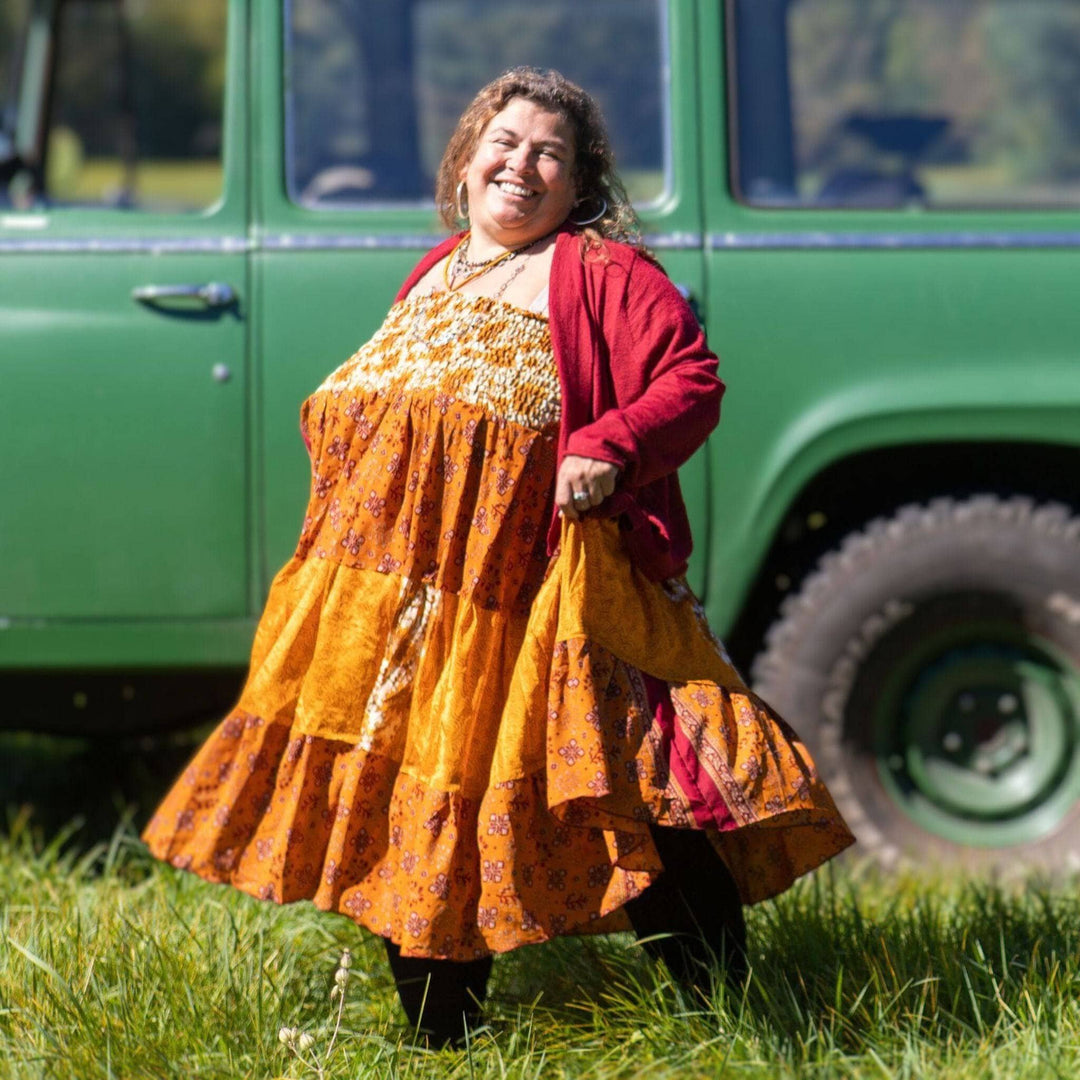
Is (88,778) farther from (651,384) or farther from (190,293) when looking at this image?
(651,384)

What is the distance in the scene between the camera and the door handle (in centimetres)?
288

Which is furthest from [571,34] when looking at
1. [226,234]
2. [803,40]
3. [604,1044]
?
[604,1044]

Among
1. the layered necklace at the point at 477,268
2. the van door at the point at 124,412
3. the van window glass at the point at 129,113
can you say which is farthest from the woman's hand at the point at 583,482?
the van window glass at the point at 129,113

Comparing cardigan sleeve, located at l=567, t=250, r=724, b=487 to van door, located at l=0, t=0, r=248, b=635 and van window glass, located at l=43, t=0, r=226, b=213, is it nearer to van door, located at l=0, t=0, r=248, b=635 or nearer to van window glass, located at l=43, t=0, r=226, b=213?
van door, located at l=0, t=0, r=248, b=635

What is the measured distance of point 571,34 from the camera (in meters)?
3.57

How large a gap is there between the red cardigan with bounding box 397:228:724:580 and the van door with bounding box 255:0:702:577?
101cm

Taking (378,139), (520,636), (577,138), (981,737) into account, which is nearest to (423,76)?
(378,139)

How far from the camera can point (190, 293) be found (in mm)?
2885

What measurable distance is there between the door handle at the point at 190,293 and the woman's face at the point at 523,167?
1019mm

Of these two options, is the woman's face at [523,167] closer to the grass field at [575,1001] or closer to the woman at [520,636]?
the woman at [520,636]

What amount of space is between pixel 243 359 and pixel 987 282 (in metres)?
1.46

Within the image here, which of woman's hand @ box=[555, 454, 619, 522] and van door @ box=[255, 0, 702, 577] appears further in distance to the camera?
van door @ box=[255, 0, 702, 577]

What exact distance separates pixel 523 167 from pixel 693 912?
3.40ft

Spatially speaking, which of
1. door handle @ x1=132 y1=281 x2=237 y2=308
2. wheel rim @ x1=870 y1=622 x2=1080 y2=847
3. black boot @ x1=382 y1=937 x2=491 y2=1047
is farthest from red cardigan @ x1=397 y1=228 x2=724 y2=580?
wheel rim @ x1=870 y1=622 x2=1080 y2=847
